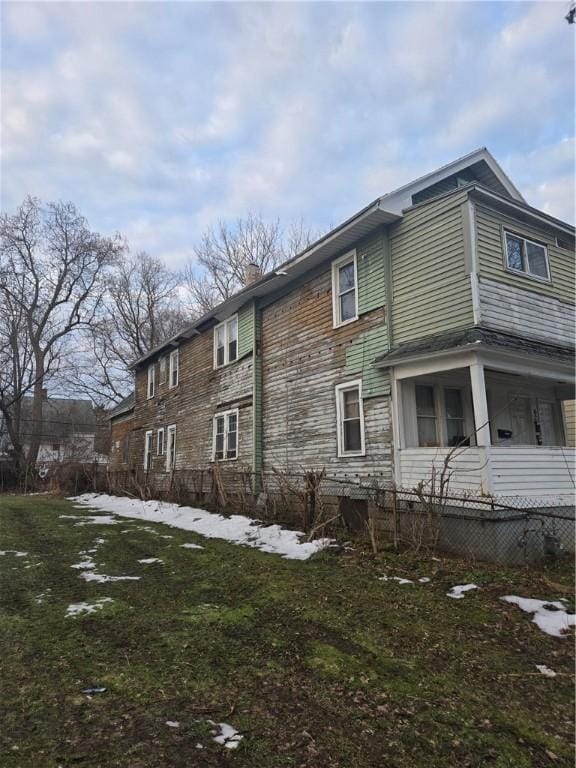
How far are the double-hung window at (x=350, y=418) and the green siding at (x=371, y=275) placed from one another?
181cm

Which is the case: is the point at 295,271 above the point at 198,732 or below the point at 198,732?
above

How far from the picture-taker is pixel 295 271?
12.0 meters

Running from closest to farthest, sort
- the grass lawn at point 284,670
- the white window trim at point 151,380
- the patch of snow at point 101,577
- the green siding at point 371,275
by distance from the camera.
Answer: the grass lawn at point 284,670
the patch of snow at point 101,577
the green siding at point 371,275
the white window trim at point 151,380

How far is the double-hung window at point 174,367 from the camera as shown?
19.0 metres

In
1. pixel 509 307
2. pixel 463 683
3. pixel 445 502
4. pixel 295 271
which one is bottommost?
pixel 463 683

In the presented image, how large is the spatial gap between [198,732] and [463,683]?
6.72 feet

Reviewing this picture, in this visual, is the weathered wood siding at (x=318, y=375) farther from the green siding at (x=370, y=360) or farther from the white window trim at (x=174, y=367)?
the white window trim at (x=174, y=367)

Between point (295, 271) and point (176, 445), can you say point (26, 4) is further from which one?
point (176, 445)

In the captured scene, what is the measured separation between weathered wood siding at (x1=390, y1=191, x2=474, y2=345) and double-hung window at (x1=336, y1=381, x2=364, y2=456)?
5.19 feet

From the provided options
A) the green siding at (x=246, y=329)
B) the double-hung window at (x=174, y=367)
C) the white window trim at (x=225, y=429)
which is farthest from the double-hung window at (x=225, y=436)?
the double-hung window at (x=174, y=367)

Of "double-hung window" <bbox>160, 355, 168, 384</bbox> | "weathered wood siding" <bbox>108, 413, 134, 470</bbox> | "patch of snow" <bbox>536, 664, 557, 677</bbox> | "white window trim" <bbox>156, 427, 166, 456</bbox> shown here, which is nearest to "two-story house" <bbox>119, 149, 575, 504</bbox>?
"patch of snow" <bbox>536, 664, 557, 677</bbox>

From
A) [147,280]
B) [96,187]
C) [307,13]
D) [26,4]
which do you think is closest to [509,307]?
[307,13]

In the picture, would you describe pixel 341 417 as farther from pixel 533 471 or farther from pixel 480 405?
pixel 533 471

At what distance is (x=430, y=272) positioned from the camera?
348 inches
